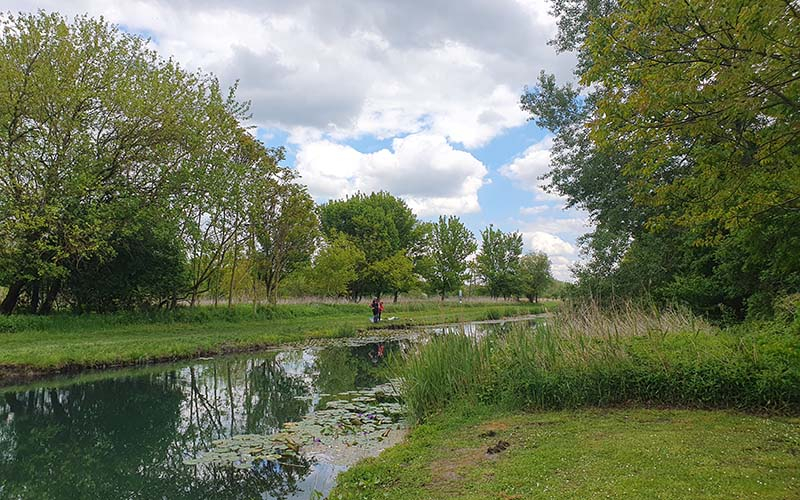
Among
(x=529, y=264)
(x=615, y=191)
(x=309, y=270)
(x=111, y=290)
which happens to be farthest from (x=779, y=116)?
(x=529, y=264)

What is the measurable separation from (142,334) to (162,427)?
39.1 feet

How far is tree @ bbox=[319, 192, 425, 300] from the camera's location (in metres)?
52.2

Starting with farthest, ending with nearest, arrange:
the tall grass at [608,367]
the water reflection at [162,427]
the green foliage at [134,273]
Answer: the green foliage at [134,273], the tall grass at [608,367], the water reflection at [162,427]

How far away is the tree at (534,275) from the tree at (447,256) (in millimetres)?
7682

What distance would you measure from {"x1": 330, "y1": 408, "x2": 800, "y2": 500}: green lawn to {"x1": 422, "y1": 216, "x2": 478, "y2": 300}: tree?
166 ft

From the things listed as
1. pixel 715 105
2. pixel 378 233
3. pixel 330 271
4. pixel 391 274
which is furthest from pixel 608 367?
pixel 378 233

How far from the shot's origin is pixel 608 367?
28.0 ft

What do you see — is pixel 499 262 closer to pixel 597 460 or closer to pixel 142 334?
pixel 142 334

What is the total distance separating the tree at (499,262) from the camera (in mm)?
63188

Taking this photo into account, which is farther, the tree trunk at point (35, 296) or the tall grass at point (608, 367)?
the tree trunk at point (35, 296)

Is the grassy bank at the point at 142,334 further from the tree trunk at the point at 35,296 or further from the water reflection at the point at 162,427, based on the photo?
the water reflection at the point at 162,427

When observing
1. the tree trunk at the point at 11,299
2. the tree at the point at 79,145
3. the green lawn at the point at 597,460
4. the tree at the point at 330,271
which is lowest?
the green lawn at the point at 597,460

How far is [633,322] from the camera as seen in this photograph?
10.4 meters

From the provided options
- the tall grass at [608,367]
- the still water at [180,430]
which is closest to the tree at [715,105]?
the tall grass at [608,367]
